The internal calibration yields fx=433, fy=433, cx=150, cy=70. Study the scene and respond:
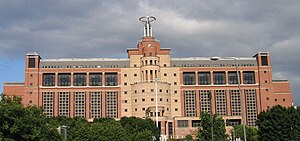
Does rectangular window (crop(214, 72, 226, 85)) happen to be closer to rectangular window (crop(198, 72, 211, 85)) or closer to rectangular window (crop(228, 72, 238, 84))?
rectangular window (crop(228, 72, 238, 84))

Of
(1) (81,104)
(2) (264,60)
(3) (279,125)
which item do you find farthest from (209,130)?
(2) (264,60)

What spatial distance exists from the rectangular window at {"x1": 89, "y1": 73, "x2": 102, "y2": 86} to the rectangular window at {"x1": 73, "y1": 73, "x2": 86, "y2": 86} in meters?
2.78

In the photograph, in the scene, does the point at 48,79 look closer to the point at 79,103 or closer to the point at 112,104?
the point at 79,103

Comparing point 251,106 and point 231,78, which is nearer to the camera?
point 251,106

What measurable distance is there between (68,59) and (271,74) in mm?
81692

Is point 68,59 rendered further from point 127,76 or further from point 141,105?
point 141,105

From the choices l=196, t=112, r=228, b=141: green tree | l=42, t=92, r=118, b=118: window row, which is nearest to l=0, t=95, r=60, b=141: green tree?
l=196, t=112, r=228, b=141: green tree

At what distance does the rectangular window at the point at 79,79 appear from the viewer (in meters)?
170

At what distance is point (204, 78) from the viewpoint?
Answer: 6772 inches

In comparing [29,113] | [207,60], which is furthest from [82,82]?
[29,113]

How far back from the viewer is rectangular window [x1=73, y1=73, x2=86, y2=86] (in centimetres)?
16975

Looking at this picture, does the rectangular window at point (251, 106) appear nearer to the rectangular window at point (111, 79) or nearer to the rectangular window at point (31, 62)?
the rectangular window at point (111, 79)

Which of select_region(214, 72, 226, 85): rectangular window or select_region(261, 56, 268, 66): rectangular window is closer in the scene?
select_region(261, 56, 268, 66): rectangular window

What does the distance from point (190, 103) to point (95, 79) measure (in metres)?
38.6
